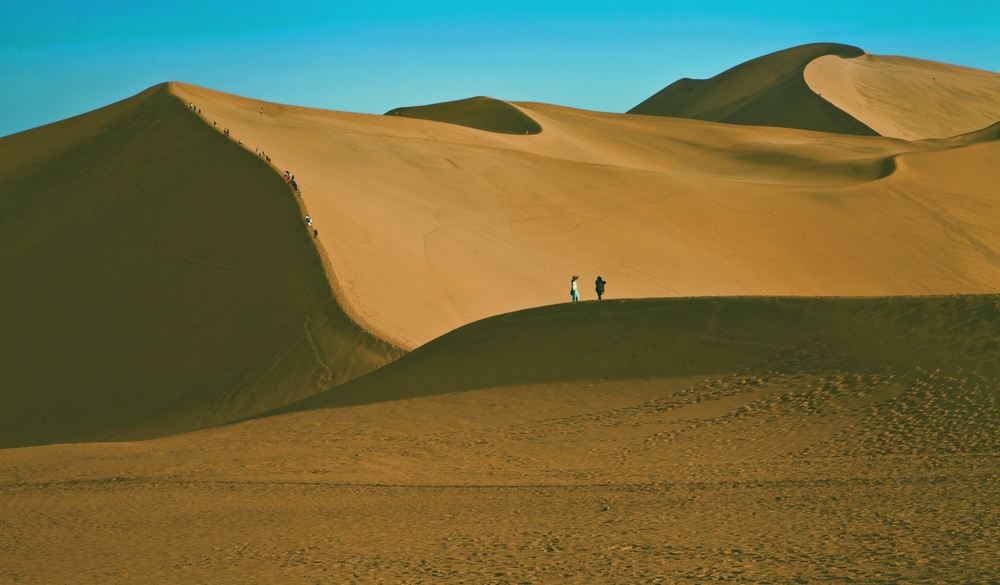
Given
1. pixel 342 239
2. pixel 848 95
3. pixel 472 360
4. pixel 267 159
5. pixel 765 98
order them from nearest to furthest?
pixel 472 360 → pixel 342 239 → pixel 267 159 → pixel 848 95 → pixel 765 98

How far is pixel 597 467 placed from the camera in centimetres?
1187

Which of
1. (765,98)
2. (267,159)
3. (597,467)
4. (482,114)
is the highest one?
(765,98)

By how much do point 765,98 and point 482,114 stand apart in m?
31.0

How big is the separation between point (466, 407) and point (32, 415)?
11.3 metres

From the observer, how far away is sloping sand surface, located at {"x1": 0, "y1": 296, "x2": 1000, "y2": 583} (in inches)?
330

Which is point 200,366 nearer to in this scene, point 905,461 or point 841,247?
point 905,461

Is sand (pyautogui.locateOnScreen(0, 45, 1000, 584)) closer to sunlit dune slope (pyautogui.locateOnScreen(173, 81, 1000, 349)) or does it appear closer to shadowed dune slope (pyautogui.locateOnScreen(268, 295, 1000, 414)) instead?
shadowed dune slope (pyautogui.locateOnScreen(268, 295, 1000, 414))

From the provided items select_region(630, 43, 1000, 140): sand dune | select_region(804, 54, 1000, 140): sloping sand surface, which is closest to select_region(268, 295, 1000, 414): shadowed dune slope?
select_region(630, 43, 1000, 140): sand dune

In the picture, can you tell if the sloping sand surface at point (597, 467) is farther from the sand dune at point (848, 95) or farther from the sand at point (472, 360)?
the sand dune at point (848, 95)

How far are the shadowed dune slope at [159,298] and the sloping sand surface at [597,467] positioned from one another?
380 cm

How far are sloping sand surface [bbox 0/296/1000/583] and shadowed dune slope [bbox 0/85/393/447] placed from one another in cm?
380

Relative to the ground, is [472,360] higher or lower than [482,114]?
lower

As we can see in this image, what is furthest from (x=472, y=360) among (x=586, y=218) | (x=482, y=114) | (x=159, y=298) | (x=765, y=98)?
(x=765, y=98)

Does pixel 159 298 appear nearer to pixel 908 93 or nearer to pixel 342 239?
pixel 342 239
